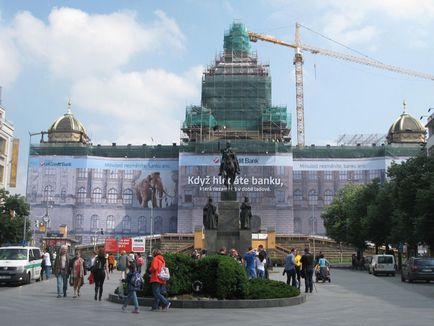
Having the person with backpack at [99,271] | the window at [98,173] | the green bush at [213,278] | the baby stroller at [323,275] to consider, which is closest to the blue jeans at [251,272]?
the green bush at [213,278]

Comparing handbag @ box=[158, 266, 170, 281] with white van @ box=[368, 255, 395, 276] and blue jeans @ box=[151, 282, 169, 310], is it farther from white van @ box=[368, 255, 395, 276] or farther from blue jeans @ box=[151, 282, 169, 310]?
white van @ box=[368, 255, 395, 276]

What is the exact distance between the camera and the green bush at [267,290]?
18078 millimetres

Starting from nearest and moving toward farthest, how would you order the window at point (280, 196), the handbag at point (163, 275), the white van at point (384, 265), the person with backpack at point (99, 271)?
the handbag at point (163, 275) → the person with backpack at point (99, 271) → the white van at point (384, 265) → the window at point (280, 196)

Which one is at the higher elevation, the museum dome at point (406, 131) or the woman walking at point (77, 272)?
the museum dome at point (406, 131)

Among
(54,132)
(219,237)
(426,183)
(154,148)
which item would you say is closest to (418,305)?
(219,237)

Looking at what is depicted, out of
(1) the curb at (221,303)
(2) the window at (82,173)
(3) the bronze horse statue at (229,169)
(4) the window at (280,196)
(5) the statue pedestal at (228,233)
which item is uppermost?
(2) the window at (82,173)

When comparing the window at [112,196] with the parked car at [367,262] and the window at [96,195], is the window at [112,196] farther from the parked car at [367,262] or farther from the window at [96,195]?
the parked car at [367,262]

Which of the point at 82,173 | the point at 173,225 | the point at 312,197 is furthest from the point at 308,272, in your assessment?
the point at 82,173

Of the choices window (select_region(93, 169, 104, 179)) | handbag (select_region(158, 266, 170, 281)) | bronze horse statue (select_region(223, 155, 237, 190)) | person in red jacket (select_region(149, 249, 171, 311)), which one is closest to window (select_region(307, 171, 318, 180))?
window (select_region(93, 169, 104, 179))

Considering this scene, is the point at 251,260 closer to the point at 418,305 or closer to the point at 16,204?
the point at 418,305

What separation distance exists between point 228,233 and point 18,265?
10172 mm

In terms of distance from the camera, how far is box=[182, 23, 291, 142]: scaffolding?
342ft

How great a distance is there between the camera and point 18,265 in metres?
27.9

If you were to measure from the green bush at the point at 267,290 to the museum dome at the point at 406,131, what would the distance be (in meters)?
95.1
